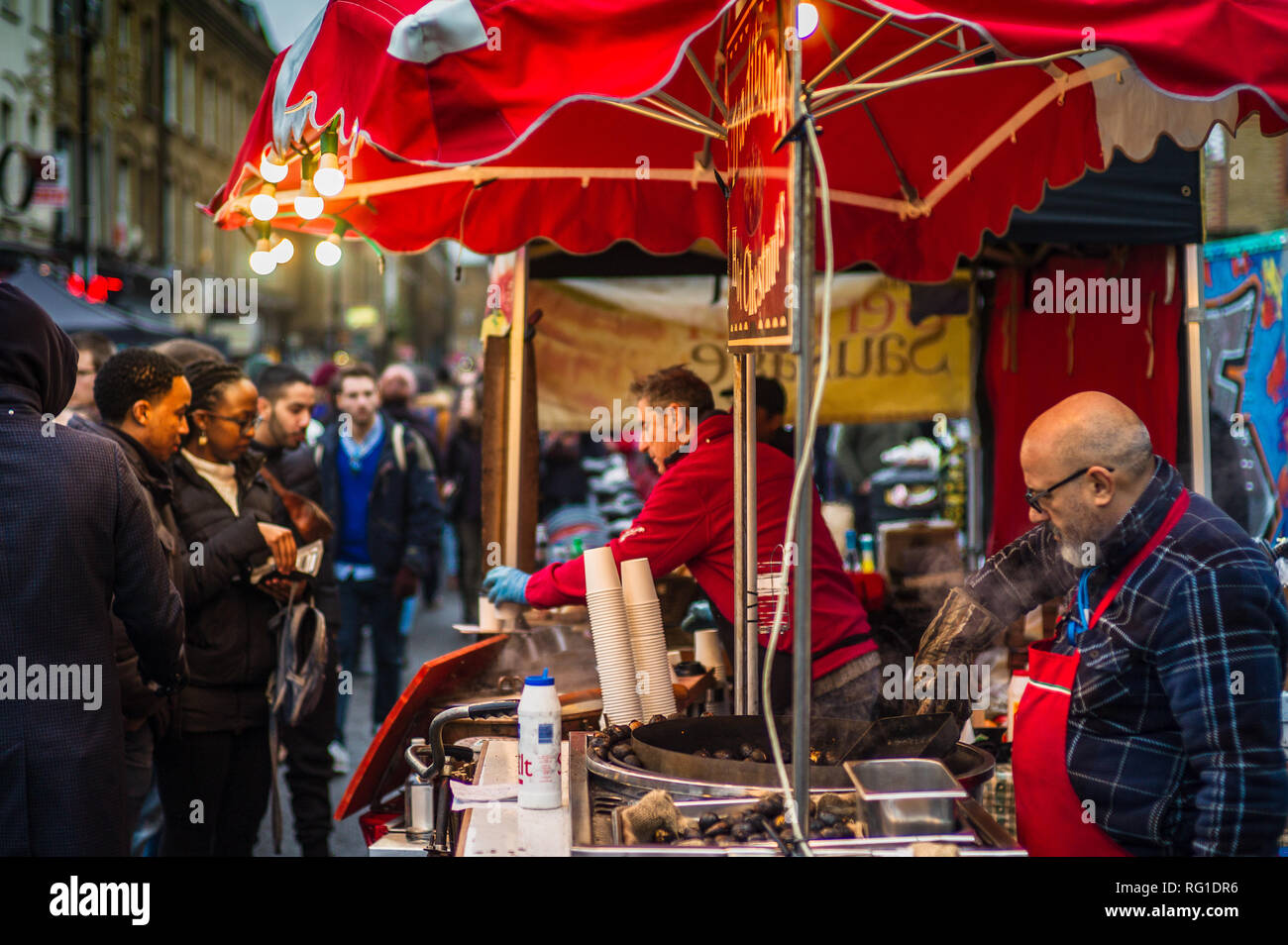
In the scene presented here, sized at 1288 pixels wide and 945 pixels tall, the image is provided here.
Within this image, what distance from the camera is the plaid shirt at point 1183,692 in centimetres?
229

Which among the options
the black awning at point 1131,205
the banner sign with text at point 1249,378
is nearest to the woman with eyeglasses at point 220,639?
the black awning at point 1131,205

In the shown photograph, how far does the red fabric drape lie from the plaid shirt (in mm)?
3106

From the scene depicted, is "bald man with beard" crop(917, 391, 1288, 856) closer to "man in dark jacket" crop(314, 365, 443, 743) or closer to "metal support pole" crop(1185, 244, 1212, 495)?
"metal support pole" crop(1185, 244, 1212, 495)

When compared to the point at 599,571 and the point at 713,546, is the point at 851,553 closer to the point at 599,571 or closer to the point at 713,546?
the point at 713,546

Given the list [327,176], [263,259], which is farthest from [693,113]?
[263,259]

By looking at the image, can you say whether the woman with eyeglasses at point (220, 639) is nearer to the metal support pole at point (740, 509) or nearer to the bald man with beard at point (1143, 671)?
the metal support pole at point (740, 509)

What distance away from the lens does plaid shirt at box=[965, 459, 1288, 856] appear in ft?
7.53

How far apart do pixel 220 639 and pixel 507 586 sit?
128 cm

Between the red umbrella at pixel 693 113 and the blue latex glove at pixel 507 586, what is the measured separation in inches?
55.7

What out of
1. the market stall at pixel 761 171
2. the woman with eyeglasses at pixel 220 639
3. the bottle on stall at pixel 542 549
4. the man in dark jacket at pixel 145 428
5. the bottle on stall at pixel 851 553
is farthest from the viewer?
the bottle on stall at pixel 542 549

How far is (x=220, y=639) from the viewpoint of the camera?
438 centimetres
